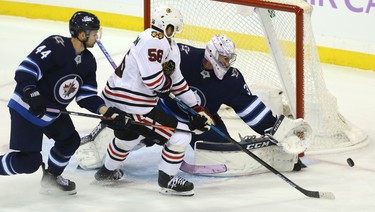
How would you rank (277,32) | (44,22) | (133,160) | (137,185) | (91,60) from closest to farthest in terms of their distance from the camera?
(91,60) < (137,185) < (133,160) < (277,32) < (44,22)

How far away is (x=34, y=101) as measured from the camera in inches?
156

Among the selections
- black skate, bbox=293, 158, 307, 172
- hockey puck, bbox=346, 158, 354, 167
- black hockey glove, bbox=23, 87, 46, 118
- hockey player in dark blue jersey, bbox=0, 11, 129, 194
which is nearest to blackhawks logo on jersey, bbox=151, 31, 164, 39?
hockey player in dark blue jersey, bbox=0, 11, 129, 194

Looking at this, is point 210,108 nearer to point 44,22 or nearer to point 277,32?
point 277,32

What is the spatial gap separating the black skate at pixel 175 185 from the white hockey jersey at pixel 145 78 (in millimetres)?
316

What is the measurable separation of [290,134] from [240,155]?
0.26m

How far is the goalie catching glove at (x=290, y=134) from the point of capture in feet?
15.3

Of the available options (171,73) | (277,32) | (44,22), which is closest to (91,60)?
(171,73)

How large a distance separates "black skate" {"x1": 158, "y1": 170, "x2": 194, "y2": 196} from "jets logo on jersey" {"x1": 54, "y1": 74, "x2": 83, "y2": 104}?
56 cm

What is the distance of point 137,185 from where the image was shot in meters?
4.55

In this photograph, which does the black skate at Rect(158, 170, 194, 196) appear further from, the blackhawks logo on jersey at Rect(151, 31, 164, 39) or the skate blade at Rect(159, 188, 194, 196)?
the blackhawks logo on jersey at Rect(151, 31, 164, 39)

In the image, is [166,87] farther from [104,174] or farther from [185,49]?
[104,174]

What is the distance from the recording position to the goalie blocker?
4703 mm

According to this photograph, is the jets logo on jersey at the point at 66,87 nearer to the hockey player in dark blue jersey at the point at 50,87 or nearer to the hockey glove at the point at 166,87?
the hockey player in dark blue jersey at the point at 50,87

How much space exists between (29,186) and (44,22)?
4.07 metres
